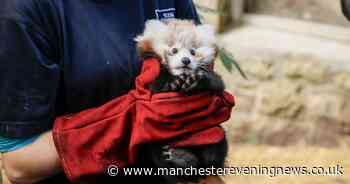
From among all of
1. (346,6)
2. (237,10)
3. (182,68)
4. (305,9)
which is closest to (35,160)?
(182,68)

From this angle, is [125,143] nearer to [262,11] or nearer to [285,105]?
[285,105]

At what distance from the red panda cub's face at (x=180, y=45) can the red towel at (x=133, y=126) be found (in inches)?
1.2

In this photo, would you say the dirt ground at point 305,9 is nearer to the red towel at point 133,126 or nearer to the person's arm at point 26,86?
the red towel at point 133,126

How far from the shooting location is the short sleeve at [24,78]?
1.31 metres

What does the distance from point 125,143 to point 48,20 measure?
1.02 ft

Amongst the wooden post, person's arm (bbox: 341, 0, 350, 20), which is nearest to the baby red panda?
person's arm (bbox: 341, 0, 350, 20)

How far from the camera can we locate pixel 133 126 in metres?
1.32

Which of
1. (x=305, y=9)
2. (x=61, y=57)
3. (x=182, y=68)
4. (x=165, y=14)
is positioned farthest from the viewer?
(x=305, y=9)

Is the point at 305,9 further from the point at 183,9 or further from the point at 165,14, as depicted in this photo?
the point at 165,14

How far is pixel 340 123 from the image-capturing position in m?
3.37

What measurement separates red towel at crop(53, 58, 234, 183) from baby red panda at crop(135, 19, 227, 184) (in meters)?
0.02

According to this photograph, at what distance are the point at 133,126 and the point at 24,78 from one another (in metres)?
0.25

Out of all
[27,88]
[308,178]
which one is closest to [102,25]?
[27,88]

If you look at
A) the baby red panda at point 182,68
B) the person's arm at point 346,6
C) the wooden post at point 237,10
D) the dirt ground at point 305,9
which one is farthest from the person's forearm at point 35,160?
the dirt ground at point 305,9
